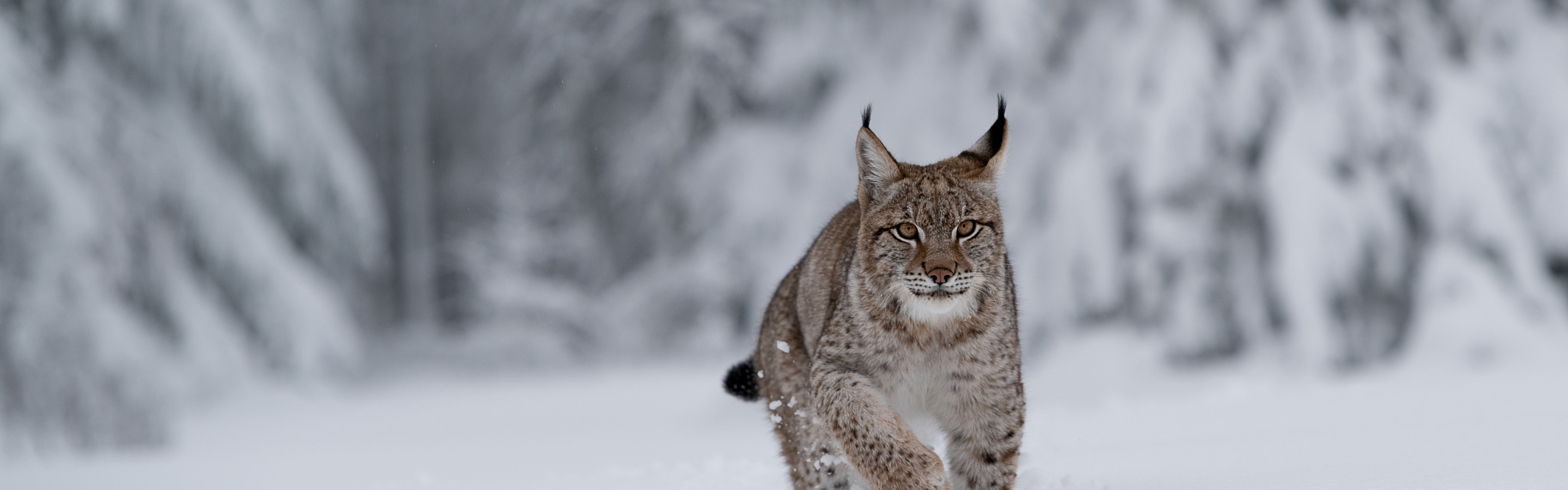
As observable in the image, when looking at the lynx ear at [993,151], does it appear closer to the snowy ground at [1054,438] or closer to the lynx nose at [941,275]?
the lynx nose at [941,275]

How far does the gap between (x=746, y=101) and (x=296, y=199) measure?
16.0ft

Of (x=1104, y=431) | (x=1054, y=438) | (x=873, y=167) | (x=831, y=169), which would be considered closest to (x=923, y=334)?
(x=873, y=167)

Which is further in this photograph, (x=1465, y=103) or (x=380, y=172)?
(x=380, y=172)

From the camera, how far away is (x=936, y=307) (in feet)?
10.7

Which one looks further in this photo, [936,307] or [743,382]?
[743,382]

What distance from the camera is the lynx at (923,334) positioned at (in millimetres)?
3275

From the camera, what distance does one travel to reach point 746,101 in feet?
47.3

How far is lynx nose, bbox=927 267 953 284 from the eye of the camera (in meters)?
3.21

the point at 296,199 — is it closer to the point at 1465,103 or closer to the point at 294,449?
the point at 294,449

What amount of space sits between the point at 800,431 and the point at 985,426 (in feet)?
2.17

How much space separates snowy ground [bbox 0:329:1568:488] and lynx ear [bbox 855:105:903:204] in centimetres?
125

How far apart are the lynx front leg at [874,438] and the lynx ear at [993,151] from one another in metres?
0.66

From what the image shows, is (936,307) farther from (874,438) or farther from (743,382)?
(743,382)

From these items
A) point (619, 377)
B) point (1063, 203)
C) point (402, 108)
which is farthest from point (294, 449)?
point (402, 108)
